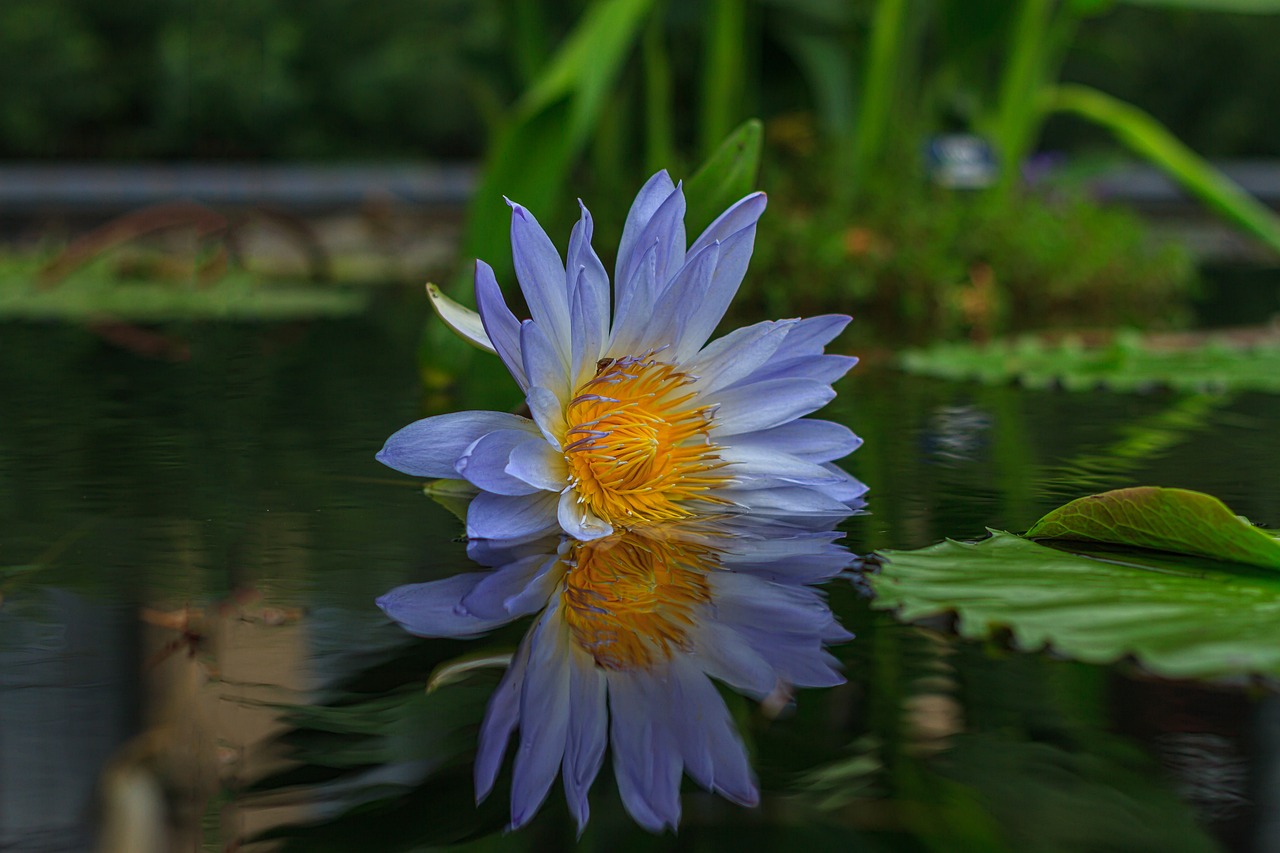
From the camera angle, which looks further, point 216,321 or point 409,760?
point 216,321

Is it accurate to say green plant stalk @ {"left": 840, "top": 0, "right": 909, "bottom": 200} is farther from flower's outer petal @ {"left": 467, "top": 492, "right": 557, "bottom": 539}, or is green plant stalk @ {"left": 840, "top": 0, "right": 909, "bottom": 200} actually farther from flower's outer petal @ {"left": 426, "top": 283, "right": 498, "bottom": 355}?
flower's outer petal @ {"left": 467, "top": 492, "right": 557, "bottom": 539}

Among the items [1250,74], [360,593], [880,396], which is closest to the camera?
[360,593]

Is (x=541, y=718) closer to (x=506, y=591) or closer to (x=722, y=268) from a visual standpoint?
(x=506, y=591)

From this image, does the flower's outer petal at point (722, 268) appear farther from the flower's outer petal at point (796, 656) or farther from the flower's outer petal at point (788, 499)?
the flower's outer petal at point (796, 656)

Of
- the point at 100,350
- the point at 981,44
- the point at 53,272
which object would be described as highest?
the point at 981,44

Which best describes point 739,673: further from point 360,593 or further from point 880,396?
Result: point 880,396

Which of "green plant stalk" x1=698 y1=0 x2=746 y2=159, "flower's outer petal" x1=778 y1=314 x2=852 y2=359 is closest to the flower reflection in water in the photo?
"flower's outer petal" x1=778 y1=314 x2=852 y2=359

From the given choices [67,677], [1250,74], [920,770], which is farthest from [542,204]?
[1250,74]
